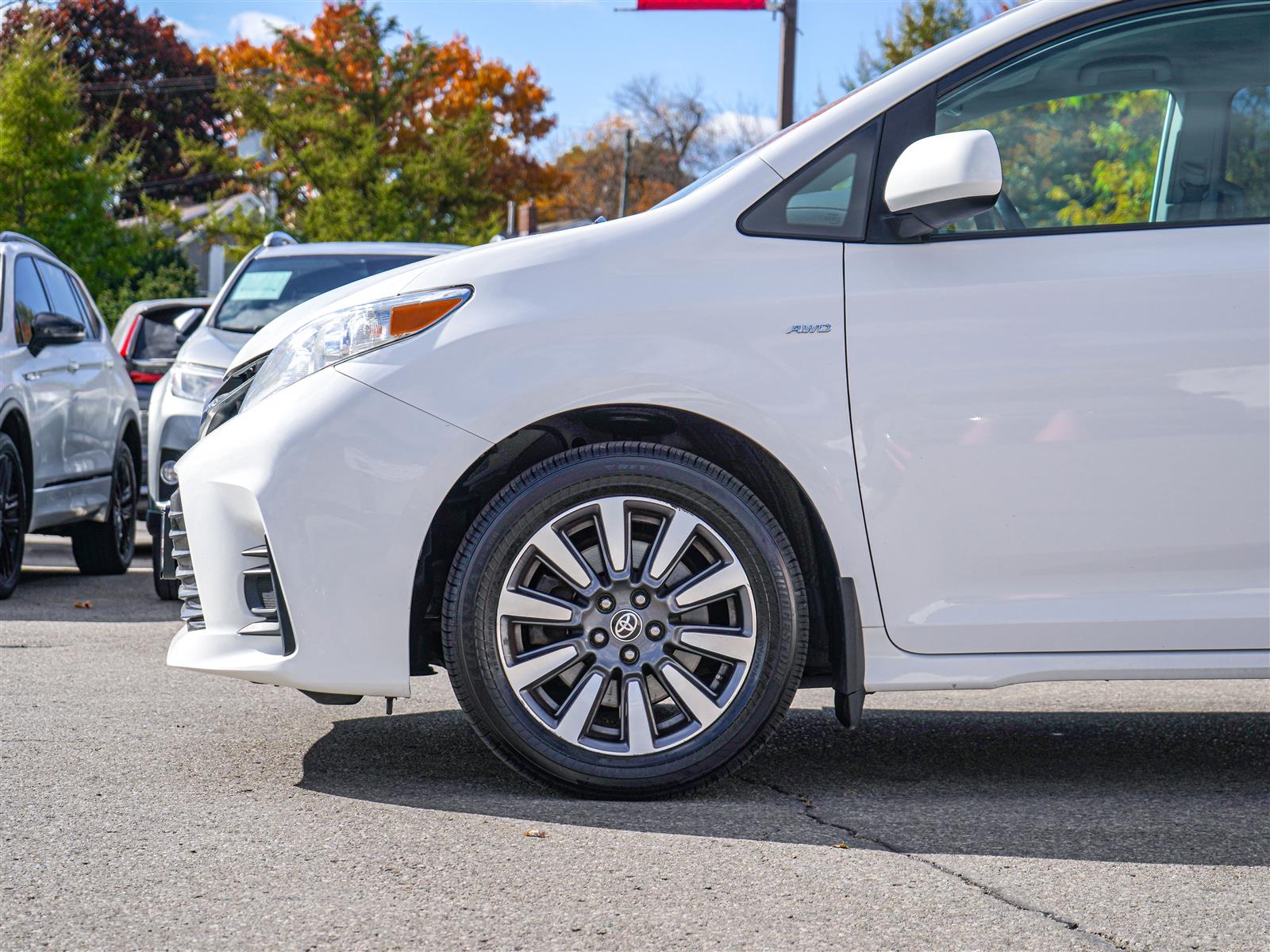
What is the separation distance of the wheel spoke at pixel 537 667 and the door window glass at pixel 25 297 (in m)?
5.38

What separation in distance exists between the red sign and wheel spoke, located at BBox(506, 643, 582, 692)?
1188 centimetres

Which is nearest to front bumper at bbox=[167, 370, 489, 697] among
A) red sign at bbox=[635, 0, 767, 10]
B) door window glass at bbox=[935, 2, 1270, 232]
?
door window glass at bbox=[935, 2, 1270, 232]

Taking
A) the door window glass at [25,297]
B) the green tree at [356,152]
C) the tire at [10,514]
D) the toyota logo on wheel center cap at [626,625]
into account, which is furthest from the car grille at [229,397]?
the green tree at [356,152]

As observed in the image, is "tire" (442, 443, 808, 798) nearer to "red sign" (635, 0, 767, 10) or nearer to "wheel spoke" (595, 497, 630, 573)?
"wheel spoke" (595, 497, 630, 573)

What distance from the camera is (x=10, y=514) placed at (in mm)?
7746

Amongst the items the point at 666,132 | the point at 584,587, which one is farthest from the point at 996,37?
the point at 666,132

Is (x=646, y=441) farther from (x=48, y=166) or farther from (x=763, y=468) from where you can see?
(x=48, y=166)

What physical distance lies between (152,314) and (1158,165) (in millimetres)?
10795

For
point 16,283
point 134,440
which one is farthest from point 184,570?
point 134,440

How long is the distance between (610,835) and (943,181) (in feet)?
5.50

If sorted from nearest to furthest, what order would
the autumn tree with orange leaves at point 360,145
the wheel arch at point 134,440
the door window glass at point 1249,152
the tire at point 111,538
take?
the door window glass at point 1249,152
the tire at point 111,538
the wheel arch at point 134,440
the autumn tree with orange leaves at point 360,145

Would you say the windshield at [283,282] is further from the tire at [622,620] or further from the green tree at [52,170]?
the green tree at [52,170]

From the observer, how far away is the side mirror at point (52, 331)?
Answer: 26.2 ft

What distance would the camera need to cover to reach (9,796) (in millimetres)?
3697
